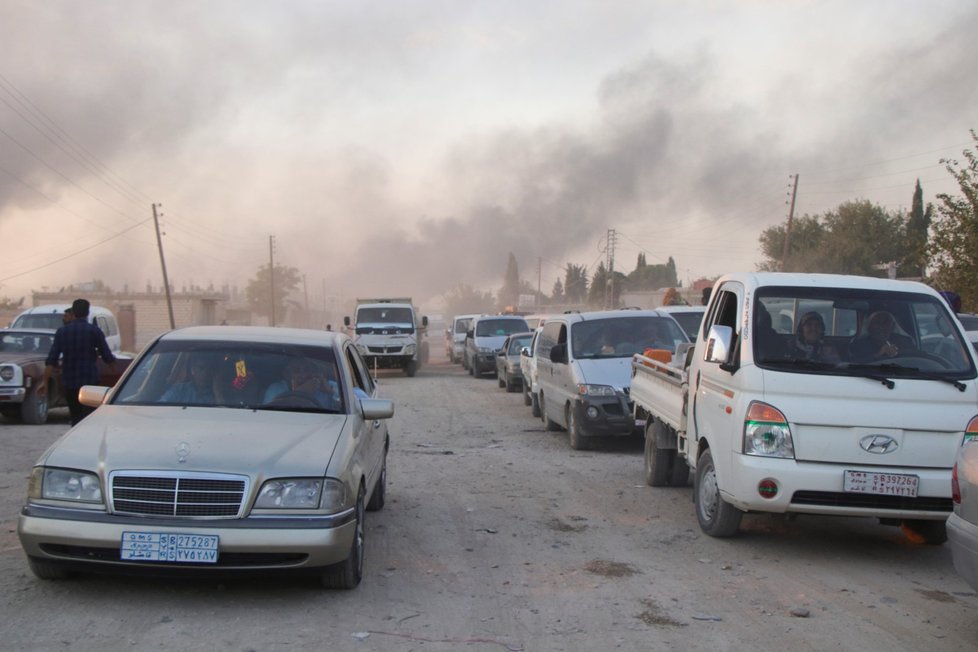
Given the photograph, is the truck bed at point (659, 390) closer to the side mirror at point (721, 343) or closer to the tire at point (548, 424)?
the side mirror at point (721, 343)

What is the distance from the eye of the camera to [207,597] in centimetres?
525

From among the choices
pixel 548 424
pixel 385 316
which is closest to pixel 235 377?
pixel 548 424

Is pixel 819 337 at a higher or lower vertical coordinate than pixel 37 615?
higher

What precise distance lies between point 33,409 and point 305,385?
31.3 ft

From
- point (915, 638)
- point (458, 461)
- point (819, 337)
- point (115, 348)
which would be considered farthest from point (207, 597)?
point (115, 348)

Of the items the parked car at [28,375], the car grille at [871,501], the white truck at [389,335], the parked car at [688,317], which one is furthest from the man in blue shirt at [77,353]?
the white truck at [389,335]

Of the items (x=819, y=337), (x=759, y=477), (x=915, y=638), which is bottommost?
(x=915, y=638)

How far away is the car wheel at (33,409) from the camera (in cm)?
1407

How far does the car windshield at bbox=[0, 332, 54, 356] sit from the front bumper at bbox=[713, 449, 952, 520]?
12620 mm

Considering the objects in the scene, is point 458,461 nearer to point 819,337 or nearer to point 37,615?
point 819,337

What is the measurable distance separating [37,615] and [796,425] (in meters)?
4.61

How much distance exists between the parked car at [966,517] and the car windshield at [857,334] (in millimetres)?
1794

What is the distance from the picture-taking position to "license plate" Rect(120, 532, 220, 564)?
15.9ft

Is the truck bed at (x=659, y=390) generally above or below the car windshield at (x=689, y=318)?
below
